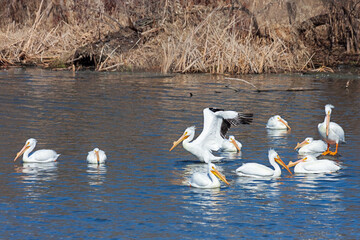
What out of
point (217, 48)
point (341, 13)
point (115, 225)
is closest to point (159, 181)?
point (115, 225)

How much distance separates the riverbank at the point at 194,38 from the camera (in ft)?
92.6

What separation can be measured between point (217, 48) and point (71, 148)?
15570 mm

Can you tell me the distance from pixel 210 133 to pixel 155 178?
192 cm

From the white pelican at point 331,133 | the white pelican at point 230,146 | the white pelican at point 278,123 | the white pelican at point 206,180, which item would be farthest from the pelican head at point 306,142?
the white pelican at point 206,180

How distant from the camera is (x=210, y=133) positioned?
39.8ft

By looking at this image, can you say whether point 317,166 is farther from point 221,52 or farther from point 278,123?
point 221,52

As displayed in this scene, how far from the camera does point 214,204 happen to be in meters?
9.19

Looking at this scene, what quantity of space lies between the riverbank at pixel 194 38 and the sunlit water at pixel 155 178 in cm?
723

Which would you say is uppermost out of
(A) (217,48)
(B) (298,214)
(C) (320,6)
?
(C) (320,6)

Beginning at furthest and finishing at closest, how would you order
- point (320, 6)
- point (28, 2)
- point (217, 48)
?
point (28, 2)
point (320, 6)
point (217, 48)

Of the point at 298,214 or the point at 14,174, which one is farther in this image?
the point at 14,174

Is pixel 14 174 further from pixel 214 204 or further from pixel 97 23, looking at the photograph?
pixel 97 23

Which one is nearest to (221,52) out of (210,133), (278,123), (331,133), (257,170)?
(278,123)

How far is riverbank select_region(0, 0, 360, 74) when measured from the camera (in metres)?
28.2
